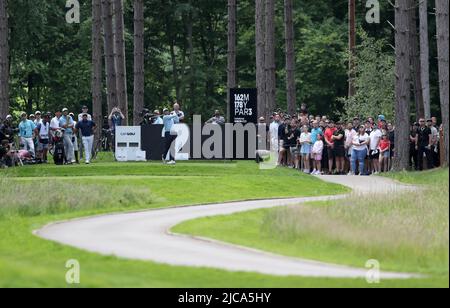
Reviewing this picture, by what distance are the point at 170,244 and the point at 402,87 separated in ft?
88.2

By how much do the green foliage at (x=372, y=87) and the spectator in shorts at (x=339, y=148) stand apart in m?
11.8

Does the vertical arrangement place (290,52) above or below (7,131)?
above

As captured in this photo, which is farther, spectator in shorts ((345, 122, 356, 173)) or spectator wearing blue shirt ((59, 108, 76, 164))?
spectator wearing blue shirt ((59, 108, 76, 164))

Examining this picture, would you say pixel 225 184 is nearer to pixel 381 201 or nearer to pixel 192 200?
pixel 192 200

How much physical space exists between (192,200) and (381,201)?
21.5 feet

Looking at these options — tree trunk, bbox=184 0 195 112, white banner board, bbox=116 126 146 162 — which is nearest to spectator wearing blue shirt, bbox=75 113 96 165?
white banner board, bbox=116 126 146 162

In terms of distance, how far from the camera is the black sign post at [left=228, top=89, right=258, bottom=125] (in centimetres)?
5151

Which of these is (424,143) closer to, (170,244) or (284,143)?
(284,143)

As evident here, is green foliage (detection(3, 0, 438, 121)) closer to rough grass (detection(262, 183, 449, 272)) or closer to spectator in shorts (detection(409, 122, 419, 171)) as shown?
spectator in shorts (detection(409, 122, 419, 171))

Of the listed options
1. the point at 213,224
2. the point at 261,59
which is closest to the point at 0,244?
the point at 213,224

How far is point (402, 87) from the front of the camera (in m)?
50.9

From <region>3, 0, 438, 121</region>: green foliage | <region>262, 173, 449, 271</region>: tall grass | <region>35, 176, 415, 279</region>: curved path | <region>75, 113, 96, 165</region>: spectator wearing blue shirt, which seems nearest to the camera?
<region>35, 176, 415, 279</region>: curved path

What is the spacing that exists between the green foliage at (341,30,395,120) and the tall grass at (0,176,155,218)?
84.2 feet

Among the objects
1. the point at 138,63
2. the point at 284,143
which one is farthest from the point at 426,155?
the point at 138,63
